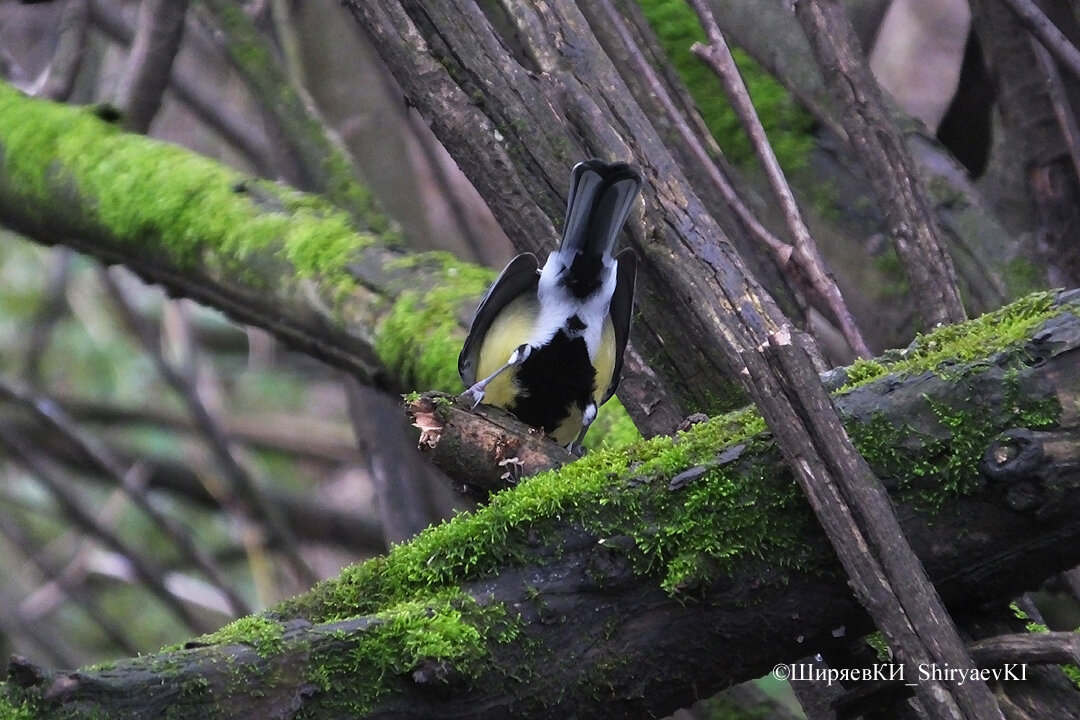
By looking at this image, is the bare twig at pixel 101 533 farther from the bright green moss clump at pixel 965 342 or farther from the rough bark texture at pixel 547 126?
the bright green moss clump at pixel 965 342

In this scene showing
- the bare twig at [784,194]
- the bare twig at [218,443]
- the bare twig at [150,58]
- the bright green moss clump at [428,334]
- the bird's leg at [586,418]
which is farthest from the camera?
the bare twig at [218,443]

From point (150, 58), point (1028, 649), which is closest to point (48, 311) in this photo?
point (150, 58)

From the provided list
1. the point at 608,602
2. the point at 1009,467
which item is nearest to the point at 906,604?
the point at 1009,467

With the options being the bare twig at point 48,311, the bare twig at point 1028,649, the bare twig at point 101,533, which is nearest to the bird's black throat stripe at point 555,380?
the bare twig at point 1028,649

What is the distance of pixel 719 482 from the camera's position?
1.76 meters

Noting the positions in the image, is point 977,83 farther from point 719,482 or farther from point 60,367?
point 60,367

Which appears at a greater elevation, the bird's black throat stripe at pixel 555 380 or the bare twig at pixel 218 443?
the bare twig at pixel 218 443

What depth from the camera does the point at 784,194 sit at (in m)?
2.50

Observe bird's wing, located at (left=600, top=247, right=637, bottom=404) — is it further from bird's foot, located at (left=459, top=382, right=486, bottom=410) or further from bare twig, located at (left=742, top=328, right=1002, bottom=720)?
bare twig, located at (left=742, top=328, right=1002, bottom=720)

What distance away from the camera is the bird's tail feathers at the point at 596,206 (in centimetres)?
237

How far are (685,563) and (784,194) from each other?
3.49ft

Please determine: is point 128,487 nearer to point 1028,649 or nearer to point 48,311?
point 48,311

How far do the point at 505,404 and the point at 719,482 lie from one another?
1.38 m

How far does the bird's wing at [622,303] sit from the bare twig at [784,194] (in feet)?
1.23
